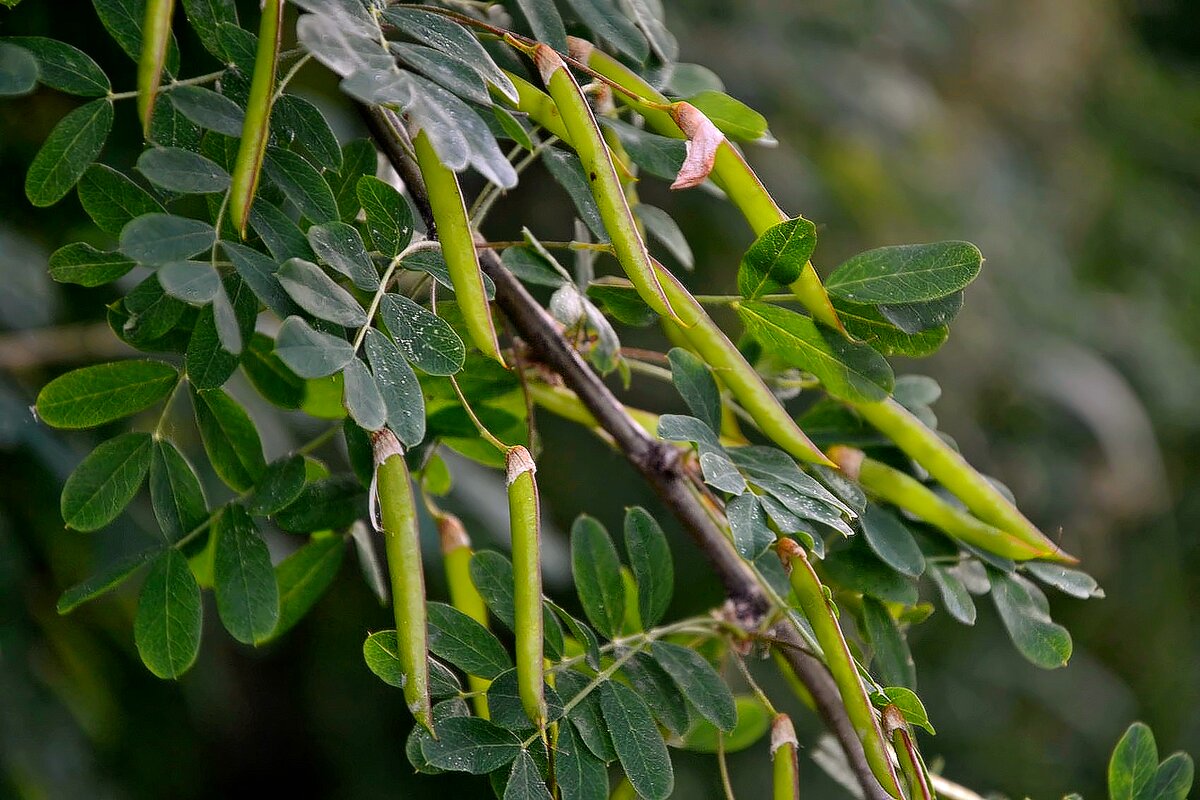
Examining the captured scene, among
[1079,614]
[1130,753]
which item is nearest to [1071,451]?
[1079,614]

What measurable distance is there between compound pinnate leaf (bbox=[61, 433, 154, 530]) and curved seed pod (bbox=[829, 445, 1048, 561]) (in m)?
0.33

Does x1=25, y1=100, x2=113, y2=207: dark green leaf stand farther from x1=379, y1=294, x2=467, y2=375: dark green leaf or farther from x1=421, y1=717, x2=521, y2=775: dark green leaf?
x1=421, y1=717, x2=521, y2=775: dark green leaf

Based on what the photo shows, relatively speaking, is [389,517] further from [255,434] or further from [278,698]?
[278,698]

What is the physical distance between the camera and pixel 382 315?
1.36ft

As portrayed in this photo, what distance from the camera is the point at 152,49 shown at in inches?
14.0

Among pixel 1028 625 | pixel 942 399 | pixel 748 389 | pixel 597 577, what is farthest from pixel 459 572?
pixel 942 399

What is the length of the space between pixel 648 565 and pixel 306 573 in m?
0.18

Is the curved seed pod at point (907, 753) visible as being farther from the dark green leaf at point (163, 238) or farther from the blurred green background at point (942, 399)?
the blurred green background at point (942, 399)

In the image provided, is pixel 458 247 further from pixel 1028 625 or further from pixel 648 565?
pixel 1028 625

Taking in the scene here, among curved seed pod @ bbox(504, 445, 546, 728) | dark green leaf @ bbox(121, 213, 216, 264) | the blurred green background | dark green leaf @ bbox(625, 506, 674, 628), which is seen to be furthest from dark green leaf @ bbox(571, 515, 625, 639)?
the blurred green background

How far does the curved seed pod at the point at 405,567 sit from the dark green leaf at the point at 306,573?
0.58 ft

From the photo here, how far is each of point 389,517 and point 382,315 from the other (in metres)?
0.08

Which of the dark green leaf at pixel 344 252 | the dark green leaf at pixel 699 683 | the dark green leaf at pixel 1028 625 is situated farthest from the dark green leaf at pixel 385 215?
the dark green leaf at pixel 1028 625

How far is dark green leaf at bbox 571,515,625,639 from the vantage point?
1.68 feet
